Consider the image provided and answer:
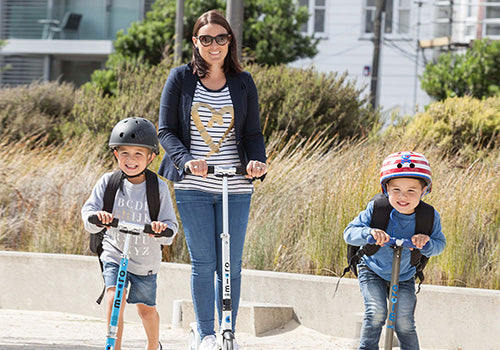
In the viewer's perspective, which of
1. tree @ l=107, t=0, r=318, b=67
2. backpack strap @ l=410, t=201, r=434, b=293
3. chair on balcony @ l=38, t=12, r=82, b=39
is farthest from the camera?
chair on balcony @ l=38, t=12, r=82, b=39

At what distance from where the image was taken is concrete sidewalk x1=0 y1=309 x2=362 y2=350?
5.93 meters

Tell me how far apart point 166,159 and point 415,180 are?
1.45 m

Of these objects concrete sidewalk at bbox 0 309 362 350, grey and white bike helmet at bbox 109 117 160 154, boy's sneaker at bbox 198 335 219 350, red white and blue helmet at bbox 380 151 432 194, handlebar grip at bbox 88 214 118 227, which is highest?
grey and white bike helmet at bbox 109 117 160 154

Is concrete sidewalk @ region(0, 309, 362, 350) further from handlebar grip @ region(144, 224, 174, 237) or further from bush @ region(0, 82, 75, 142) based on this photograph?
bush @ region(0, 82, 75, 142)

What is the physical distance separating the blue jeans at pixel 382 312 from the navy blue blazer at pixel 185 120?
0.99 m

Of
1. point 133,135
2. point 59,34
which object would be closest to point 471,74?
A: point 59,34

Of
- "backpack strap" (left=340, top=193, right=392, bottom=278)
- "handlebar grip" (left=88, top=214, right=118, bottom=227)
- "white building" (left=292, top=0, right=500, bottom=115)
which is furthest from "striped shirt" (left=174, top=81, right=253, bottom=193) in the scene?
"white building" (left=292, top=0, right=500, bottom=115)

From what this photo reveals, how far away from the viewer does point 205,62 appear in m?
4.80

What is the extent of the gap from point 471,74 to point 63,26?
635 inches

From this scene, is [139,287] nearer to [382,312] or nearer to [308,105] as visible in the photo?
[382,312]

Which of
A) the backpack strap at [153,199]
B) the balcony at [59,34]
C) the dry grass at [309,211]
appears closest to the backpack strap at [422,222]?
the backpack strap at [153,199]

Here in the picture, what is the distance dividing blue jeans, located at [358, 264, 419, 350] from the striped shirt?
956 mm

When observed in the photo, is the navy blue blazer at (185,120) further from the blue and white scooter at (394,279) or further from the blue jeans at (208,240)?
the blue and white scooter at (394,279)

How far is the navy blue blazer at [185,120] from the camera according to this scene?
467 centimetres
